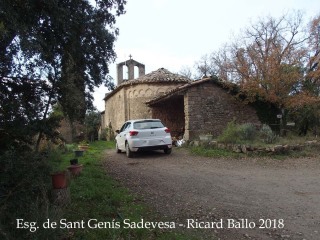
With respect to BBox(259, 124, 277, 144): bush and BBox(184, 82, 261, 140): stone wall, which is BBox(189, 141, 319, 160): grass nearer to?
BBox(259, 124, 277, 144): bush

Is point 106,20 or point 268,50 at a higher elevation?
point 268,50

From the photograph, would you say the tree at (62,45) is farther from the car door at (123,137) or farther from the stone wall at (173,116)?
the stone wall at (173,116)

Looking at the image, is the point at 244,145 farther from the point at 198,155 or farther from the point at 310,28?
the point at 310,28

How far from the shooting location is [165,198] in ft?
20.3

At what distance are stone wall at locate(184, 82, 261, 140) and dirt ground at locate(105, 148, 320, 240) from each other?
5.12 m

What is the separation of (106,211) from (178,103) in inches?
652

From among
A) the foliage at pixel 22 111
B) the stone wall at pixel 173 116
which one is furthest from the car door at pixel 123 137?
the stone wall at pixel 173 116

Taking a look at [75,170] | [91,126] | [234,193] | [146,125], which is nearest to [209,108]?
[146,125]

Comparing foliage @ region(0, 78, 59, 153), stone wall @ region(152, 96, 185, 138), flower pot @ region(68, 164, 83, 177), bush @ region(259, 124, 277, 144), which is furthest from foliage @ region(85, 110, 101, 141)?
foliage @ region(0, 78, 59, 153)

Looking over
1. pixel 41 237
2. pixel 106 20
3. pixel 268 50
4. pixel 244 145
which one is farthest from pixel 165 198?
pixel 268 50

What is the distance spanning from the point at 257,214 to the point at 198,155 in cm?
767

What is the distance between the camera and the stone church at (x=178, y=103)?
1641 centimetres

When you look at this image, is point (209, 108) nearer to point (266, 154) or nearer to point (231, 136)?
point (231, 136)

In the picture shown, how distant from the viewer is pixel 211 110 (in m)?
16.8
